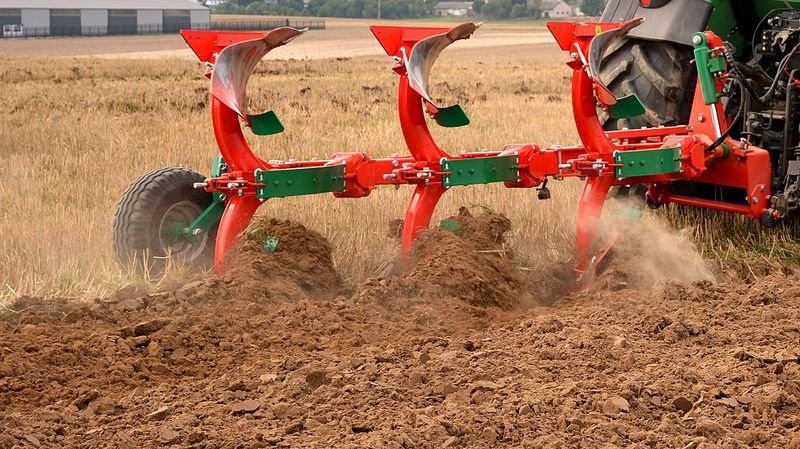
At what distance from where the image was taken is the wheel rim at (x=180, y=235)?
553 centimetres

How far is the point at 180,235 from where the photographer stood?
18.3ft

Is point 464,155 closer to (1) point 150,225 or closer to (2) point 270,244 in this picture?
(2) point 270,244

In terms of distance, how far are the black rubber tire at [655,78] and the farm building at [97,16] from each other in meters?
59.0

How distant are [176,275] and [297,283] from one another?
0.58 metres

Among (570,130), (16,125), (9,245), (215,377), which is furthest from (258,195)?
(16,125)

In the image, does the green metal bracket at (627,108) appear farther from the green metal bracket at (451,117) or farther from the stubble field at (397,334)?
the green metal bracket at (451,117)

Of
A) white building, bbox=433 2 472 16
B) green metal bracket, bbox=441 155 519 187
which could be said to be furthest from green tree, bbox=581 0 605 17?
green metal bracket, bbox=441 155 519 187

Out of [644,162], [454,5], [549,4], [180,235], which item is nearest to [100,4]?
[454,5]

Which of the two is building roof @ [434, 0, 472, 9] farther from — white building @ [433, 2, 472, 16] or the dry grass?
the dry grass

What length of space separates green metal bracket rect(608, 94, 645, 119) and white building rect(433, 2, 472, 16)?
92.0 meters

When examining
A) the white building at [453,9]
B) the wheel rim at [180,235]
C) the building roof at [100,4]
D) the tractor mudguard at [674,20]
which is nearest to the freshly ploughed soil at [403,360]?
the wheel rim at [180,235]

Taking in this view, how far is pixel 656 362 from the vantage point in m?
4.14

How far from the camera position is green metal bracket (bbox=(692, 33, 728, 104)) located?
5820 millimetres

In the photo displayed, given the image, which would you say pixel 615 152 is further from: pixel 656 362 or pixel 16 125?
pixel 16 125
